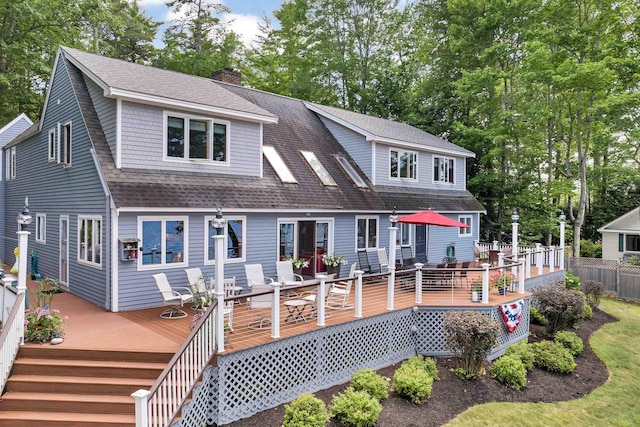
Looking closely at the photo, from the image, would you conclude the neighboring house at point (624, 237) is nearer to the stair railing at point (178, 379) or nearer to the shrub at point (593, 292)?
the shrub at point (593, 292)

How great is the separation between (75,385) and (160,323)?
226 cm

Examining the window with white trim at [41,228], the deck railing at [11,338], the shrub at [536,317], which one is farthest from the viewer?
the window with white trim at [41,228]

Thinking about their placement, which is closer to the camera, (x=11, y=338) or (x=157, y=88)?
(x=11, y=338)

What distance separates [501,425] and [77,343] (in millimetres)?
7864

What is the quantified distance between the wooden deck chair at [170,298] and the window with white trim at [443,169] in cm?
1375

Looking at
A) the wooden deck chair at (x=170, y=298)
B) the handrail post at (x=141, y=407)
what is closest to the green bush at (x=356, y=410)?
the handrail post at (x=141, y=407)

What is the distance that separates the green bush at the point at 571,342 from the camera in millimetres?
10969

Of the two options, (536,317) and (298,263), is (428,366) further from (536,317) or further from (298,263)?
(536,317)

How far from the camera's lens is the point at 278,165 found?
13.6m

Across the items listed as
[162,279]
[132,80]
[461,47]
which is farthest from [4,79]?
[461,47]

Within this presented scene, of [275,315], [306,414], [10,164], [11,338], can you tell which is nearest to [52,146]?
[10,164]

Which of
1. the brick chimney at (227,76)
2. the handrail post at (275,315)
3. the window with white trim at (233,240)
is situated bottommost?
the handrail post at (275,315)

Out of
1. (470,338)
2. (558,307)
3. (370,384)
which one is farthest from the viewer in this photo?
(558,307)

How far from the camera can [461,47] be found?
2486 centimetres
